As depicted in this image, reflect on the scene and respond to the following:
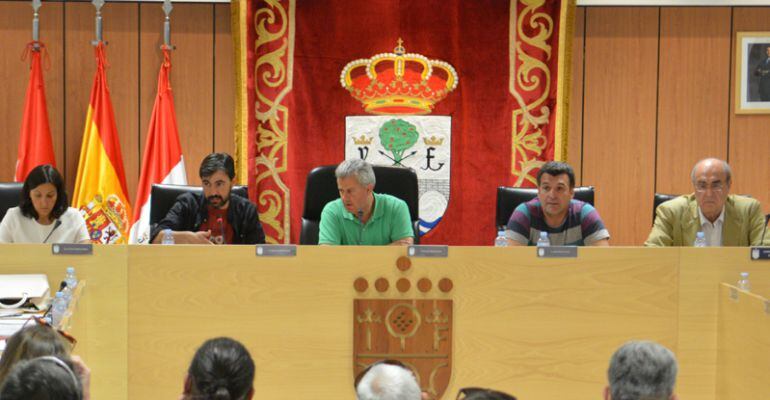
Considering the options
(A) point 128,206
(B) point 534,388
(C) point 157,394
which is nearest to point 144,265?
(C) point 157,394

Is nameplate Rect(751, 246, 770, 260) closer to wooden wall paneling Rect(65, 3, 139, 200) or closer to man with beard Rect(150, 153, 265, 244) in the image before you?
man with beard Rect(150, 153, 265, 244)

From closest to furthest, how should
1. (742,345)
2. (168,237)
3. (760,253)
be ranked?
1. (742,345)
2. (760,253)
3. (168,237)

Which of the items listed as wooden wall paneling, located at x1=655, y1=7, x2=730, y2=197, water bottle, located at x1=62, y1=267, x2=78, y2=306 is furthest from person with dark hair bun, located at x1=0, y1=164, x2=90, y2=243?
wooden wall paneling, located at x1=655, y1=7, x2=730, y2=197

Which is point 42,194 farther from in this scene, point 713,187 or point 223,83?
point 713,187

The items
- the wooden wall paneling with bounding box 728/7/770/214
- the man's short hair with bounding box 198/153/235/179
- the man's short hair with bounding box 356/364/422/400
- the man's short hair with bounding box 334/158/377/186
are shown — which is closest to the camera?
the man's short hair with bounding box 356/364/422/400

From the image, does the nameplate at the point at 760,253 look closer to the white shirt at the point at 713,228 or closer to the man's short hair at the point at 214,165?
the white shirt at the point at 713,228

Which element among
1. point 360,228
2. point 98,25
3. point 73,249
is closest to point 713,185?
point 360,228

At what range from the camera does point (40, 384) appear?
4.71 feet

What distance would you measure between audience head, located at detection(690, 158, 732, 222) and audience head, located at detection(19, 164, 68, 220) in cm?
288

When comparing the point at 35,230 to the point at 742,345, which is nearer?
the point at 742,345

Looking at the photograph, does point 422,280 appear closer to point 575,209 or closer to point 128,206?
point 575,209

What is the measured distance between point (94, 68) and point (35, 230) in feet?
5.58

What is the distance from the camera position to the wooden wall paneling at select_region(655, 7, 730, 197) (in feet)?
17.0

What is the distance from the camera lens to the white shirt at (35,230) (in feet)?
12.4
